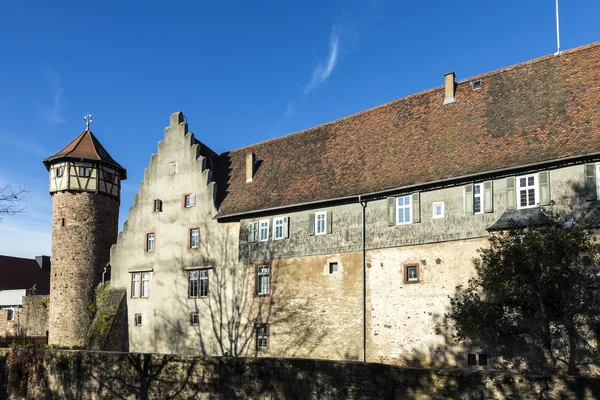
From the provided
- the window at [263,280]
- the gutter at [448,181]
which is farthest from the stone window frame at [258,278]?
the gutter at [448,181]

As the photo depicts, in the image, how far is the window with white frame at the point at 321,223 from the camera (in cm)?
2403

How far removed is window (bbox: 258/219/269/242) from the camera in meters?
25.8

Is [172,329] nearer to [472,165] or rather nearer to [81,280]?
[81,280]

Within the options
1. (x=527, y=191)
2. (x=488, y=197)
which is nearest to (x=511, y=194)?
(x=527, y=191)

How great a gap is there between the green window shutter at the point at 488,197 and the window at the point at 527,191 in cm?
88

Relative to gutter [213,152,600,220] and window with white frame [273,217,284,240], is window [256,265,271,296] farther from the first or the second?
gutter [213,152,600,220]

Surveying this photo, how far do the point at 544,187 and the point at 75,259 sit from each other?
24818 millimetres

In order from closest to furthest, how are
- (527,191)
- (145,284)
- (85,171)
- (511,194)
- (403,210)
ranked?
(527,191) < (511,194) < (403,210) < (145,284) < (85,171)

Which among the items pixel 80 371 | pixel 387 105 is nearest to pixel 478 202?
pixel 387 105

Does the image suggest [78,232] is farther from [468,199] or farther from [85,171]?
[468,199]

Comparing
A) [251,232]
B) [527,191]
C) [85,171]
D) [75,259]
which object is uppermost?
[85,171]

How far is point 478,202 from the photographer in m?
20.0

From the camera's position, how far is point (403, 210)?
2175 cm

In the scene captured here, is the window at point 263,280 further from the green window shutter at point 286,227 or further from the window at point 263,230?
the green window shutter at point 286,227
